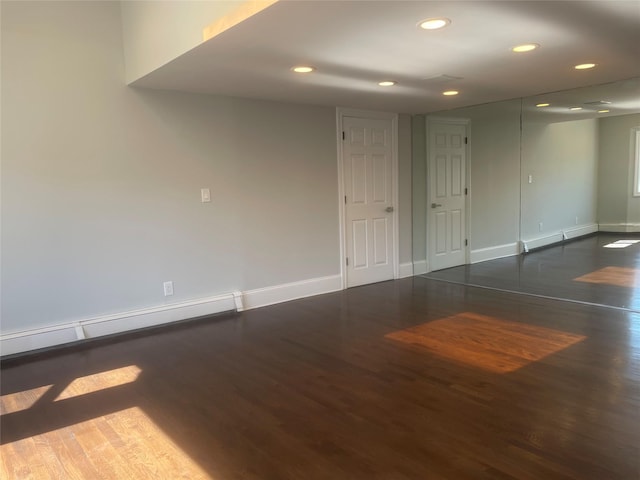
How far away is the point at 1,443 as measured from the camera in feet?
7.94

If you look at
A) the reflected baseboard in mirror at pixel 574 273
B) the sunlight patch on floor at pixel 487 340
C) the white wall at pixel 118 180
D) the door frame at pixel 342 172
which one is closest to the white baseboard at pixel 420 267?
the reflected baseboard in mirror at pixel 574 273

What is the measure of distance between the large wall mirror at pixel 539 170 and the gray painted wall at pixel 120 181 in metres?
2.01

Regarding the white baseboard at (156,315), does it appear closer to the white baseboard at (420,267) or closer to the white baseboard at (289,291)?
the white baseboard at (289,291)

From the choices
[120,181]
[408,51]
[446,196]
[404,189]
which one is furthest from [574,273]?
[120,181]

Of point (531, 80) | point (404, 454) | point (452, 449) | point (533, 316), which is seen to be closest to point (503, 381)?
point (452, 449)

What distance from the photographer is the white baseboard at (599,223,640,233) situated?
477 cm

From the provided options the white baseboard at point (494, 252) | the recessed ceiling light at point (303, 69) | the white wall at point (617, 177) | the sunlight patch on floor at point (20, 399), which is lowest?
the sunlight patch on floor at point (20, 399)

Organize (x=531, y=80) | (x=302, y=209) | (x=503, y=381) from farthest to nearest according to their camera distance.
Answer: (x=302, y=209)
(x=531, y=80)
(x=503, y=381)

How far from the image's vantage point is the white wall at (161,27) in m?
2.97

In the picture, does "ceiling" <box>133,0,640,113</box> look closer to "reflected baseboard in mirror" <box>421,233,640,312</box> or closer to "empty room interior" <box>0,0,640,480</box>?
"empty room interior" <box>0,0,640,480</box>

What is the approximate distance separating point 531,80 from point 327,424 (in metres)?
3.61

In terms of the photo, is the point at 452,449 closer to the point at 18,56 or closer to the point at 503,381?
the point at 503,381

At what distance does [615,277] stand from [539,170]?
152 cm

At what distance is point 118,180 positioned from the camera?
4.09m
